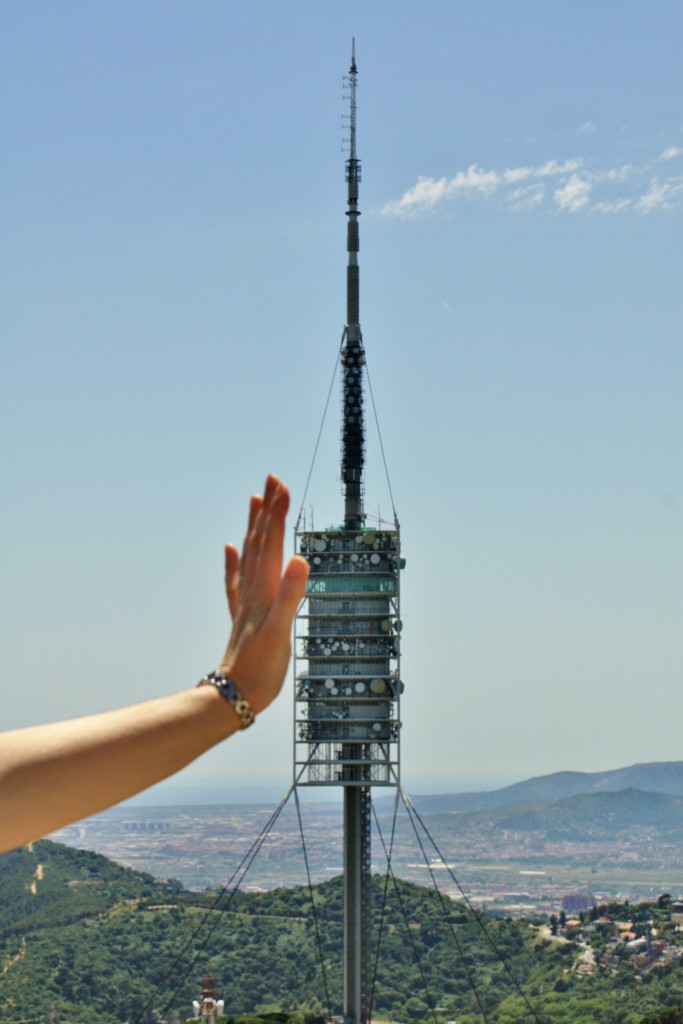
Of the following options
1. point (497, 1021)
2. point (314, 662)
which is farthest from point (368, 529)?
point (497, 1021)

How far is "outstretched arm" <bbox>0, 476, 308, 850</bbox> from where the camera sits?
3521 mm

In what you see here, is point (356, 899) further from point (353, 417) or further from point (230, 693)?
point (230, 693)

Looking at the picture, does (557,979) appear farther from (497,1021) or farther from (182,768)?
(182,768)

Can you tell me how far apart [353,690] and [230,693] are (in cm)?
5413

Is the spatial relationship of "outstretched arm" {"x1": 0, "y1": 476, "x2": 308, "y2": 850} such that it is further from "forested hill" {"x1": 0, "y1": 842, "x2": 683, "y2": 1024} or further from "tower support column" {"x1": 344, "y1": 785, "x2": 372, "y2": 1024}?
"forested hill" {"x1": 0, "y1": 842, "x2": 683, "y2": 1024}

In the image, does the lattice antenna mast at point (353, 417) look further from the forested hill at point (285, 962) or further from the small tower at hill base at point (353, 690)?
the forested hill at point (285, 962)

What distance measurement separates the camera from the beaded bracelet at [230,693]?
373cm

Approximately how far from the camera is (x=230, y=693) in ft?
12.3

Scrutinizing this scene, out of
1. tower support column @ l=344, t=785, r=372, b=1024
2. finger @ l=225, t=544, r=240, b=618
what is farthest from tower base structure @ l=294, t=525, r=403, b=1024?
finger @ l=225, t=544, r=240, b=618

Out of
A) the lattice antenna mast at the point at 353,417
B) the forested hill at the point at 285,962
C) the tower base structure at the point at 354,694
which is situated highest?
the lattice antenna mast at the point at 353,417

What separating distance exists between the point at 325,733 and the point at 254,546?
54078mm

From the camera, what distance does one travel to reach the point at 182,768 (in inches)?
154

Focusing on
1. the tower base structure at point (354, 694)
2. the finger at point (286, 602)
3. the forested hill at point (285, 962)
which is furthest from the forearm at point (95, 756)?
the forested hill at point (285, 962)

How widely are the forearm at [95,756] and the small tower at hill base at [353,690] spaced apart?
175 ft
